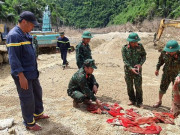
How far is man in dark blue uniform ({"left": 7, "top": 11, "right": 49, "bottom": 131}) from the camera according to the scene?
8.91 feet

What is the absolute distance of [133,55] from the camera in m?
4.29

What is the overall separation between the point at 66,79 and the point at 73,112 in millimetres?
3094

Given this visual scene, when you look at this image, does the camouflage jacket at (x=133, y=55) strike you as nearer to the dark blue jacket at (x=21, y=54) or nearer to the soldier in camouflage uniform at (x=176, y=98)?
the soldier in camouflage uniform at (x=176, y=98)

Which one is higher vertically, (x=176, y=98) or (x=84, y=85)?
(x=84, y=85)

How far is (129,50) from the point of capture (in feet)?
14.1

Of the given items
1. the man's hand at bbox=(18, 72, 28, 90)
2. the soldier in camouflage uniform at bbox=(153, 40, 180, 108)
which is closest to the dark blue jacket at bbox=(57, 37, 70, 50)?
the soldier in camouflage uniform at bbox=(153, 40, 180, 108)

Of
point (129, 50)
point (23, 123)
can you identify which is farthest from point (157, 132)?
point (23, 123)

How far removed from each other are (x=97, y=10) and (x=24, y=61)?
65.0 metres

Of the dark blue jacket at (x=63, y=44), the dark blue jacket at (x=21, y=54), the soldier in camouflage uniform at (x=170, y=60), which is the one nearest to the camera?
the dark blue jacket at (x=21, y=54)

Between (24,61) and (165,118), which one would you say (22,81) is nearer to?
(24,61)

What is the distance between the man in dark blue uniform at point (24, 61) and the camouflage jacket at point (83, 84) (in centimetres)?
90

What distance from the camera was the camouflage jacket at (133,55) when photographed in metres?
4.28

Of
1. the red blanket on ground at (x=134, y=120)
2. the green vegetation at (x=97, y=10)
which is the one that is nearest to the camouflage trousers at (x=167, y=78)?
the red blanket on ground at (x=134, y=120)

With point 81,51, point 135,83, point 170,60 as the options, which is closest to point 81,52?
point 81,51
